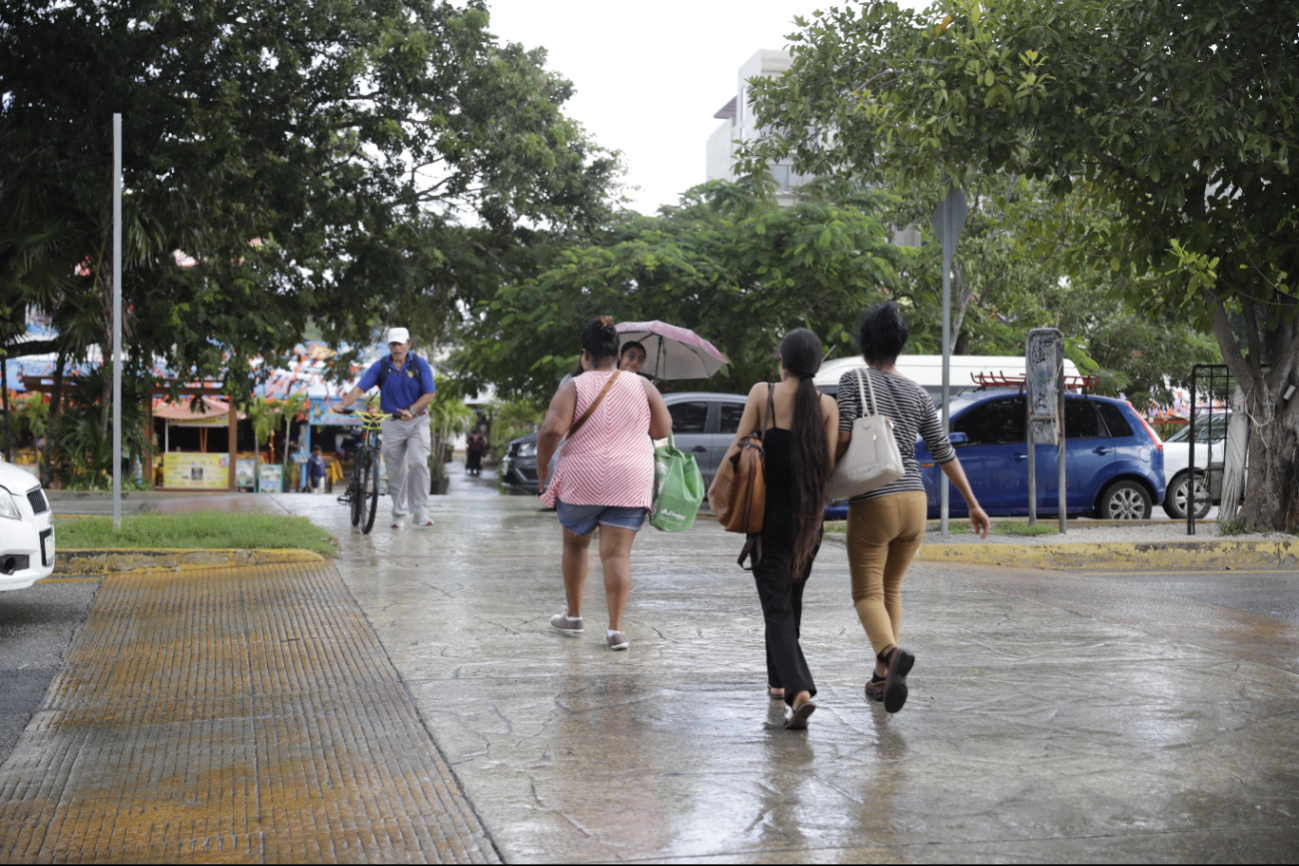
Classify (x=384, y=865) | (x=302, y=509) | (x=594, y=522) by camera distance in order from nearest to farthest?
(x=384, y=865) → (x=594, y=522) → (x=302, y=509)

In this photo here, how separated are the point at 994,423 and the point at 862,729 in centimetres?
1014

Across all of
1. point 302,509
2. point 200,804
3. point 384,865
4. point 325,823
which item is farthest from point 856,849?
point 302,509

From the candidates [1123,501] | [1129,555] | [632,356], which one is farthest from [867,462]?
[1123,501]

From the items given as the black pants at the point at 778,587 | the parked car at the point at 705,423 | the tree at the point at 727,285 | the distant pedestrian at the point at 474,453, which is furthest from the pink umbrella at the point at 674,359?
the distant pedestrian at the point at 474,453

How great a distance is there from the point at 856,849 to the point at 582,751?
1.32 meters

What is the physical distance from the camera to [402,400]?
1198 centimetres

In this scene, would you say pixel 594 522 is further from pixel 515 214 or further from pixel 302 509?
pixel 515 214

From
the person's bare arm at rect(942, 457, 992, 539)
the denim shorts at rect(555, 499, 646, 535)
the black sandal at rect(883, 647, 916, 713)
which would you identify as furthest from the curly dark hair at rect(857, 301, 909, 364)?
the denim shorts at rect(555, 499, 646, 535)

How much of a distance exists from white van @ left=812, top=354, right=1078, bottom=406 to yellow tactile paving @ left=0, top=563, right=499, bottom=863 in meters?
11.8

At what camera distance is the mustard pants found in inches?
204

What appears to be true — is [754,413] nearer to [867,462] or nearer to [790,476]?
[790,476]

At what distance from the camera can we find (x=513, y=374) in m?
24.7

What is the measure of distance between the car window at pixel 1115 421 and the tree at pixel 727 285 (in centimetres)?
710

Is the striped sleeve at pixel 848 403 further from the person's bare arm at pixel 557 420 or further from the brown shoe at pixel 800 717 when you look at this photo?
the person's bare arm at pixel 557 420
